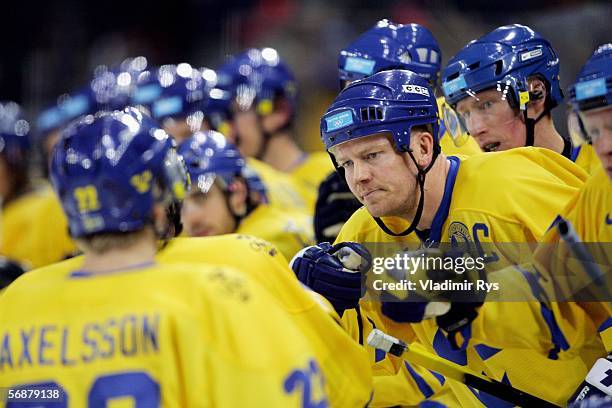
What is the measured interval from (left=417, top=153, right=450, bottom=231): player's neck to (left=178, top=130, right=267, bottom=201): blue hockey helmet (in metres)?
1.44

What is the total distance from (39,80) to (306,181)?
12.9 ft

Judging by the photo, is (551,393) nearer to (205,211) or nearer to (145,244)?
(145,244)

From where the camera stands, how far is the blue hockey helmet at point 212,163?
4.59m

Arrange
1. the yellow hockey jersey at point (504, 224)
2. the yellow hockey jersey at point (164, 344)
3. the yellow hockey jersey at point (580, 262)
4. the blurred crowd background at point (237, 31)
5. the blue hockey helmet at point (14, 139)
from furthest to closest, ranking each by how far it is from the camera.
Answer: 1. the blue hockey helmet at point (14, 139)
2. the blurred crowd background at point (237, 31)
3. the yellow hockey jersey at point (504, 224)
4. the yellow hockey jersey at point (580, 262)
5. the yellow hockey jersey at point (164, 344)

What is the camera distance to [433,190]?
331 centimetres

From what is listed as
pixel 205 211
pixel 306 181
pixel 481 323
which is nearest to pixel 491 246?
pixel 481 323

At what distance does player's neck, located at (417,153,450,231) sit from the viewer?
332 centimetres

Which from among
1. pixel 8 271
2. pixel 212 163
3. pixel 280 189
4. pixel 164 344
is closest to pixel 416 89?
pixel 164 344

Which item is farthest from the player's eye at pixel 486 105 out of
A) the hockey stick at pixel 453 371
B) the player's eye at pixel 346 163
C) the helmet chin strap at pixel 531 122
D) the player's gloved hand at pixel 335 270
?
the hockey stick at pixel 453 371

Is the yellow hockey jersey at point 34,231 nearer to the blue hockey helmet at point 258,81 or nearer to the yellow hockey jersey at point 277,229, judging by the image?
the blue hockey helmet at point 258,81

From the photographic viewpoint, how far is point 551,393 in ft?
10.5

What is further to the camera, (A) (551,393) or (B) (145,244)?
(A) (551,393)

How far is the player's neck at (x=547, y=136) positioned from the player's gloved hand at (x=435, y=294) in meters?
0.94

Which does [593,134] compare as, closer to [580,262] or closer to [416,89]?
[580,262]
